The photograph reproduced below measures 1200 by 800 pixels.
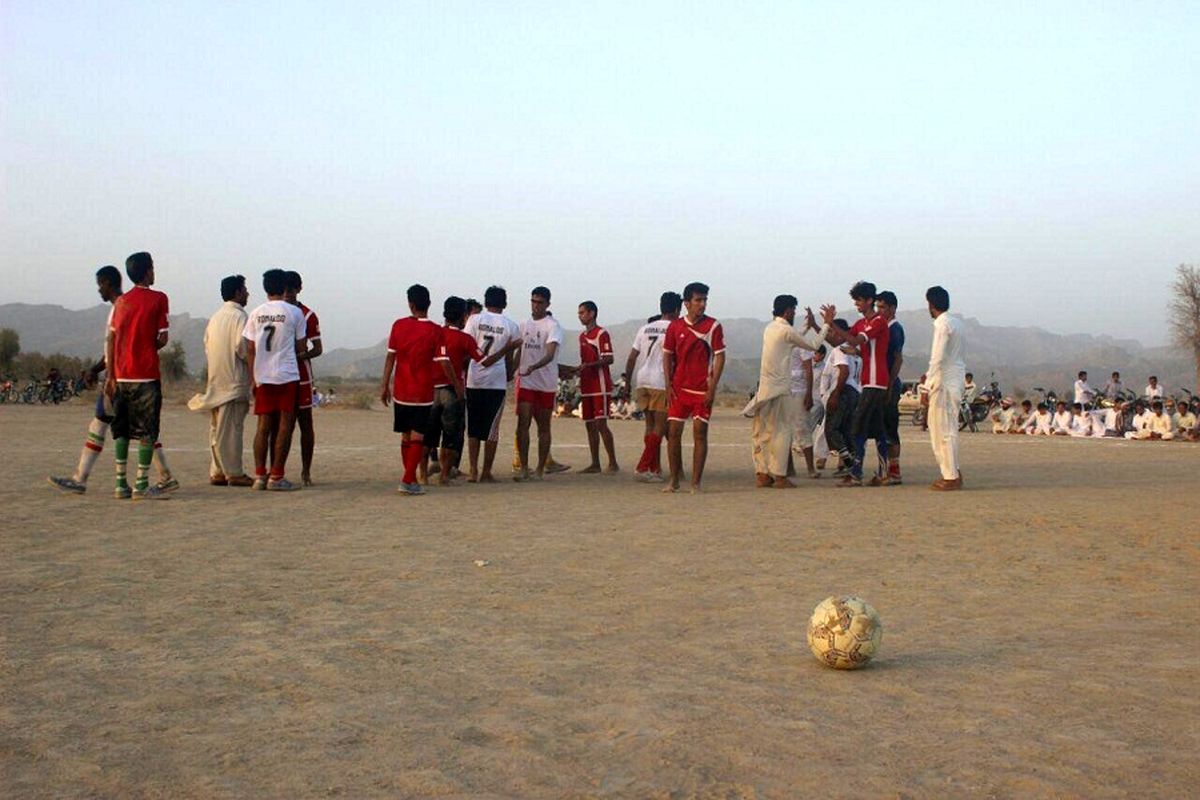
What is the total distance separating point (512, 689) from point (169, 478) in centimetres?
797

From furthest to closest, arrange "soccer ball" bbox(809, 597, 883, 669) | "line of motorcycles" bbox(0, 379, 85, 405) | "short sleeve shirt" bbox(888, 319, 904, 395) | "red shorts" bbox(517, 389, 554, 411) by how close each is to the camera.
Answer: "line of motorcycles" bbox(0, 379, 85, 405) < "red shorts" bbox(517, 389, 554, 411) < "short sleeve shirt" bbox(888, 319, 904, 395) < "soccer ball" bbox(809, 597, 883, 669)

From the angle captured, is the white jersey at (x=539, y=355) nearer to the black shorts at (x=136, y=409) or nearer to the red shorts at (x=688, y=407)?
the red shorts at (x=688, y=407)

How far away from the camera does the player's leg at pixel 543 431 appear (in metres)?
14.3

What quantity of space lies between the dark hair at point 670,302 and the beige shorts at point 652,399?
0.94 metres

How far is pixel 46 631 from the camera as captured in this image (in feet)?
19.0

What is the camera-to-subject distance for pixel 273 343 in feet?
39.8

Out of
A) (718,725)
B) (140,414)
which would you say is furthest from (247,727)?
(140,414)

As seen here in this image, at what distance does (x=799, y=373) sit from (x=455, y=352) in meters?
4.40

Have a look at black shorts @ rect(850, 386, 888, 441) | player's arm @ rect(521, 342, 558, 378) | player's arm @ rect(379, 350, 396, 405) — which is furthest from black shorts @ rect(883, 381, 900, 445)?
player's arm @ rect(379, 350, 396, 405)

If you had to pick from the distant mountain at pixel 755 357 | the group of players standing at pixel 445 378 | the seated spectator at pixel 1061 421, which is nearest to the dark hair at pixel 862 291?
the group of players standing at pixel 445 378

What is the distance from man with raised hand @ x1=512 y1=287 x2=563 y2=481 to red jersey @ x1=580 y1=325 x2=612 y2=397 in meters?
0.57

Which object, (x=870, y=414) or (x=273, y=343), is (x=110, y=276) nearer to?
(x=273, y=343)

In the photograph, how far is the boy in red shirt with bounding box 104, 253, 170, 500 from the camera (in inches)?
431

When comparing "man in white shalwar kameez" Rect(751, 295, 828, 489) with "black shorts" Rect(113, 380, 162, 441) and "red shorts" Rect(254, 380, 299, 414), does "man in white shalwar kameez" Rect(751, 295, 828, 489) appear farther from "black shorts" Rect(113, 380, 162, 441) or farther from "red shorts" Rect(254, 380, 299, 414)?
"black shorts" Rect(113, 380, 162, 441)
